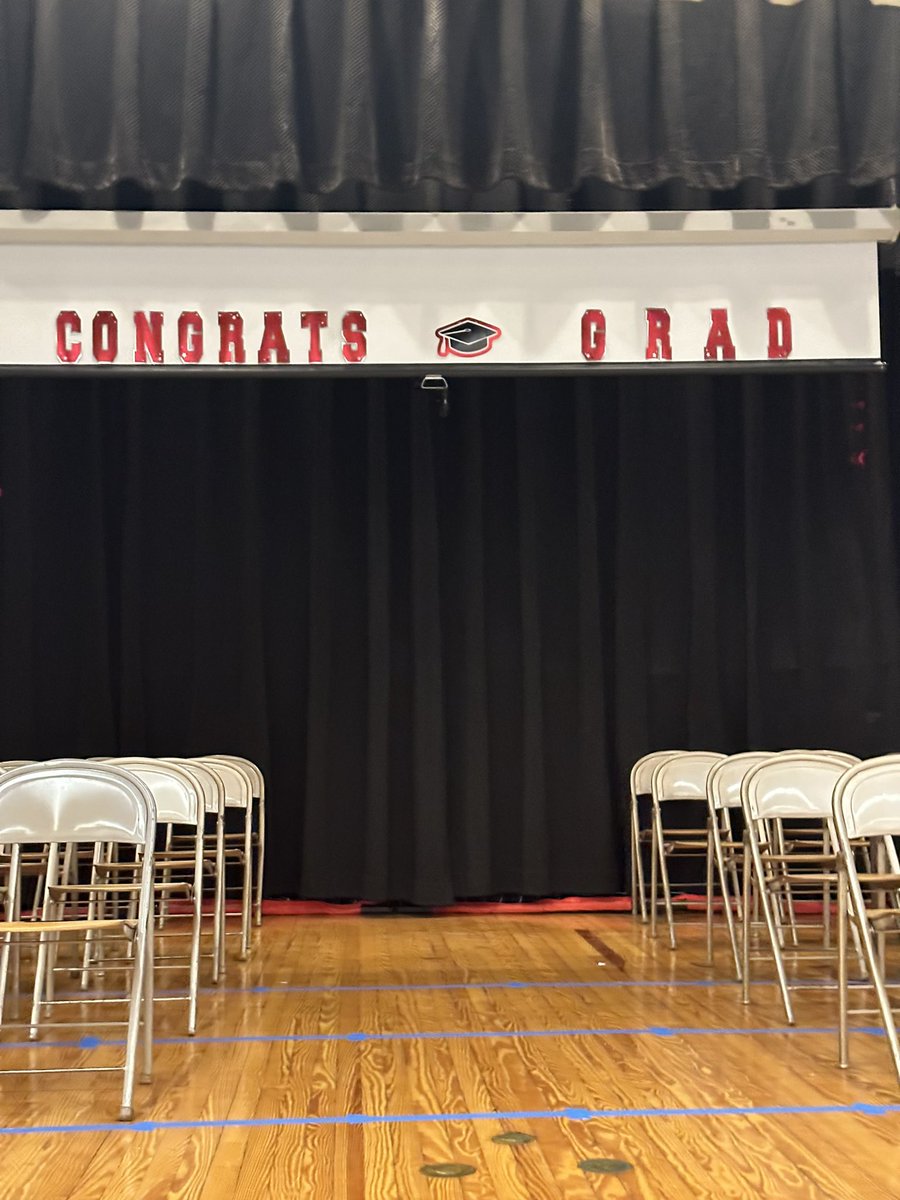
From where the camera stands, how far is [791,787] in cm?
497

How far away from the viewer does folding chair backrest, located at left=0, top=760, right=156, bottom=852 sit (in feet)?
12.5

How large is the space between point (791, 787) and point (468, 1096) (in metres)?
1.94

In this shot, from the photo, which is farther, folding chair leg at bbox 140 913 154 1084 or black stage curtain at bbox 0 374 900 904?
black stage curtain at bbox 0 374 900 904

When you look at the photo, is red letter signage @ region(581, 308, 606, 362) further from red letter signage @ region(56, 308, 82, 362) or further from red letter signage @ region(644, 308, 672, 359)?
red letter signage @ region(56, 308, 82, 362)

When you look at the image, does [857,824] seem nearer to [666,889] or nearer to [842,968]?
[842,968]

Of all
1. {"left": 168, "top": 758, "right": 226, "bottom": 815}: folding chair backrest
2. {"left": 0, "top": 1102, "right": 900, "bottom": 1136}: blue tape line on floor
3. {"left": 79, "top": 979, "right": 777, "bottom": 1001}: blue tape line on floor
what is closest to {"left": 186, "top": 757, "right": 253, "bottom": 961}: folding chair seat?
{"left": 168, "top": 758, "right": 226, "bottom": 815}: folding chair backrest

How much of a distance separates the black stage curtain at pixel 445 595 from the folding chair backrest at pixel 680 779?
1.15 meters

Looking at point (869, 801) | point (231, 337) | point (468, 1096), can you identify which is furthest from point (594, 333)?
point (468, 1096)

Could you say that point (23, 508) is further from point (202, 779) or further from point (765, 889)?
point (765, 889)

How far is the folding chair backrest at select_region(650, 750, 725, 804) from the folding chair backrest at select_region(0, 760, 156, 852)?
368cm

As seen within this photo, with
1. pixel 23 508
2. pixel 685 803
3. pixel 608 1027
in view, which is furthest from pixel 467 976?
pixel 23 508

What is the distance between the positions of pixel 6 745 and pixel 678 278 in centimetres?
491

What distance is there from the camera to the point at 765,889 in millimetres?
4684

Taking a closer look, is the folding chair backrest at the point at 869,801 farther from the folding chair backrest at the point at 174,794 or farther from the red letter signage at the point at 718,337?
the folding chair backrest at the point at 174,794
